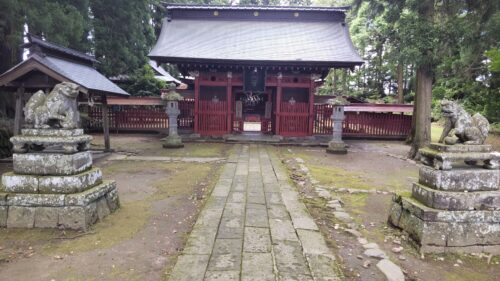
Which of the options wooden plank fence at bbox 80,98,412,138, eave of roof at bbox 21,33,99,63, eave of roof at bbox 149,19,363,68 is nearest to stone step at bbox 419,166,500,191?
eave of roof at bbox 21,33,99,63

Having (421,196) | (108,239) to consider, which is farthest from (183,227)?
(421,196)

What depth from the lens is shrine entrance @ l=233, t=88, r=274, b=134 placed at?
A: 54.1 feet

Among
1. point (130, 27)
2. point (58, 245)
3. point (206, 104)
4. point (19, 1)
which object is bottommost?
point (58, 245)

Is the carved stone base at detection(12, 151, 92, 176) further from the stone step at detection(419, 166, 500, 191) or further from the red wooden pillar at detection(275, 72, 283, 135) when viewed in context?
the red wooden pillar at detection(275, 72, 283, 135)

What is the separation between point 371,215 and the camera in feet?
17.9

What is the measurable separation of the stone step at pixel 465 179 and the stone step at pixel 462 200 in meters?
0.08

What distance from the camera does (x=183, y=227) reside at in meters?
4.71

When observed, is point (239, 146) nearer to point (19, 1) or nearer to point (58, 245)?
point (19, 1)

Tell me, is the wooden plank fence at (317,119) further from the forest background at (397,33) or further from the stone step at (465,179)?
the stone step at (465,179)

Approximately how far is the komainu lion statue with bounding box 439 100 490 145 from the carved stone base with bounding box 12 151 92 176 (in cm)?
543

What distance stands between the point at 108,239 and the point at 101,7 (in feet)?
54.2

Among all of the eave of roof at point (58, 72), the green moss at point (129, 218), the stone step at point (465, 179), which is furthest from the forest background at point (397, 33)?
the stone step at point (465, 179)

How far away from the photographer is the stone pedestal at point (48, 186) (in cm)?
438

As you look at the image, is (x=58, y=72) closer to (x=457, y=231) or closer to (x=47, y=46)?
(x=47, y=46)
